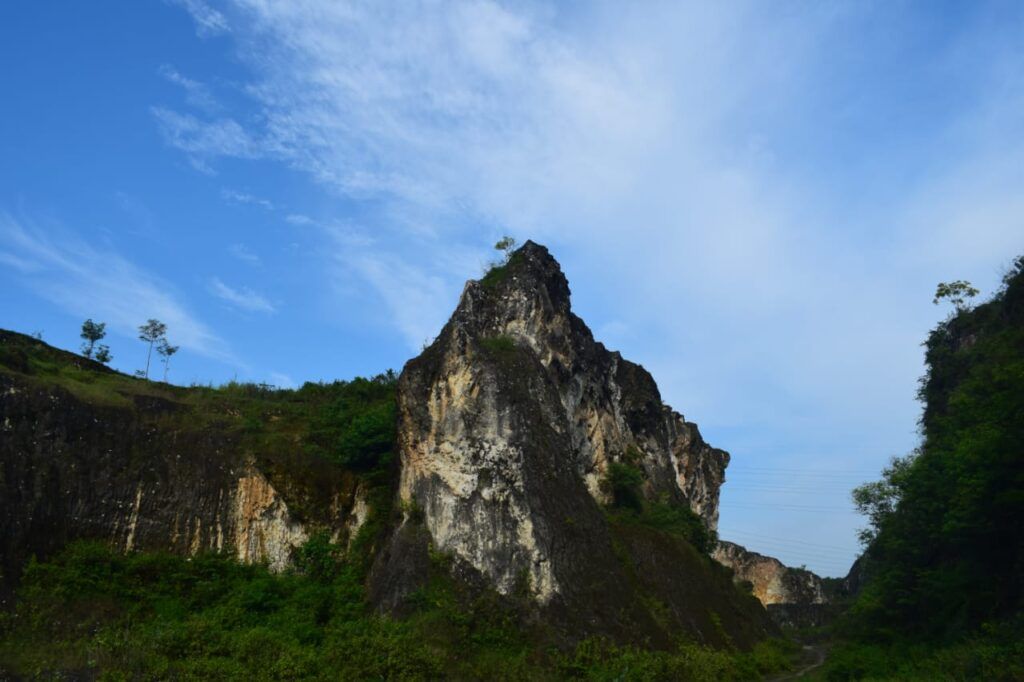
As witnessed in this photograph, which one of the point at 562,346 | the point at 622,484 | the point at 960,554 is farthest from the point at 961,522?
the point at 562,346

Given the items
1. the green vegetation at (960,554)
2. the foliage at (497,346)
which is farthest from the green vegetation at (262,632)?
Result: the foliage at (497,346)

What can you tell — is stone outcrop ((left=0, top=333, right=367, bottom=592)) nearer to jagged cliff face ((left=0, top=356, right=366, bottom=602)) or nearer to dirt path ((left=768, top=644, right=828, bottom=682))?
jagged cliff face ((left=0, top=356, right=366, bottom=602))

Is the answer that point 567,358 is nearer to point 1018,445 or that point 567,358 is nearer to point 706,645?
point 706,645

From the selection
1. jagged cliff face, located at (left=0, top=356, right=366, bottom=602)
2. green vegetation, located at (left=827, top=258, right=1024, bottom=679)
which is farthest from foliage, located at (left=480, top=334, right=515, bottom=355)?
green vegetation, located at (left=827, top=258, right=1024, bottom=679)

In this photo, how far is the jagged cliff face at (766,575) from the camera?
8262 cm

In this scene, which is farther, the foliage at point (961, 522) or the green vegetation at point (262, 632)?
the foliage at point (961, 522)

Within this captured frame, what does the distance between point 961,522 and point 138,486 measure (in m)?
28.3

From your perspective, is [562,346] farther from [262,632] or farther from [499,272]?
[262,632]

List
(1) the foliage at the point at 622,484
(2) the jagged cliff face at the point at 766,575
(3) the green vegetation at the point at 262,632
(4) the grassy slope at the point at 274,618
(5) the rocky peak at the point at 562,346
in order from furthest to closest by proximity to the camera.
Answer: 1. (2) the jagged cliff face at the point at 766,575
2. (1) the foliage at the point at 622,484
3. (5) the rocky peak at the point at 562,346
4. (4) the grassy slope at the point at 274,618
5. (3) the green vegetation at the point at 262,632

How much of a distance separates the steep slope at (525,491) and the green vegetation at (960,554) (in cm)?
698

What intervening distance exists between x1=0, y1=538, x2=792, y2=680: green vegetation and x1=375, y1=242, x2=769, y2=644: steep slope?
1.23 metres

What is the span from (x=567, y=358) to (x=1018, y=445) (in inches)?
853

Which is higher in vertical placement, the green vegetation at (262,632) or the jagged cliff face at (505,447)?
the jagged cliff face at (505,447)

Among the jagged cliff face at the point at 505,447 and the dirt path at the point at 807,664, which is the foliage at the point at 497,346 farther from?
the dirt path at the point at 807,664
